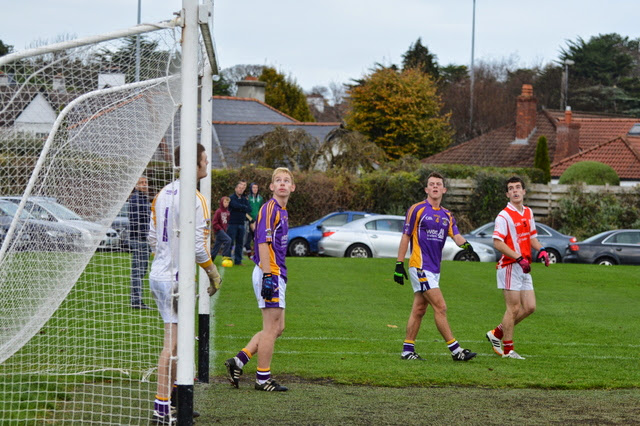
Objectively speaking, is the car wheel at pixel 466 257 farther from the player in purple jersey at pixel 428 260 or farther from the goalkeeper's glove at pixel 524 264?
the player in purple jersey at pixel 428 260

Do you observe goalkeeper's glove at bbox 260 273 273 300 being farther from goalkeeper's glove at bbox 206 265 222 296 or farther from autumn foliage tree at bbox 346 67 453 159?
autumn foliage tree at bbox 346 67 453 159

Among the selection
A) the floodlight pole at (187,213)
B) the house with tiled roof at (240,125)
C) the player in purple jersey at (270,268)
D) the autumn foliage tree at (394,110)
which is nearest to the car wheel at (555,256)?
the house with tiled roof at (240,125)

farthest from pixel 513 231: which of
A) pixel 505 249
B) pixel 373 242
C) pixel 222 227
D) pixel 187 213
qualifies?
pixel 373 242

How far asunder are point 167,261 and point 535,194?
2781 centimetres

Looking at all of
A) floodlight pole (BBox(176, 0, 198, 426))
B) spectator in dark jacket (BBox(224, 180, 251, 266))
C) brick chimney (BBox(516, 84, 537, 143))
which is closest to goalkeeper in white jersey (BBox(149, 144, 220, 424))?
floodlight pole (BBox(176, 0, 198, 426))

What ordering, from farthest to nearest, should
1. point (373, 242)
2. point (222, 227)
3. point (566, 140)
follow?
point (566, 140) → point (373, 242) → point (222, 227)

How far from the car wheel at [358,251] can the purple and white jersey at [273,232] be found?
1763 cm

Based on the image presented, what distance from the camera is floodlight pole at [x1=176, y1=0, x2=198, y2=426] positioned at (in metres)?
5.33

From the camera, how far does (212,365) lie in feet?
28.4

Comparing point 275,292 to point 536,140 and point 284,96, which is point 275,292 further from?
point 284,96

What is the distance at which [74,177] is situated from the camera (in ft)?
21.2

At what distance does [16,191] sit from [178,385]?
246 centimetres

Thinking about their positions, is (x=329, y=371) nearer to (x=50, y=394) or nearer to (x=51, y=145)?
(x=50, y=394)

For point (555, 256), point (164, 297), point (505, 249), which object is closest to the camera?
point (164, 297)
